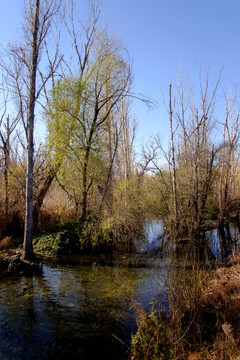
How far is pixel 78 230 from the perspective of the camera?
10.5m

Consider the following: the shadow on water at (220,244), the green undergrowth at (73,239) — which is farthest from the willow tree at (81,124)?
the shadow on water at (220,244)

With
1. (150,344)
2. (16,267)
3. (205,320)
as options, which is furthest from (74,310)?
(16,267)

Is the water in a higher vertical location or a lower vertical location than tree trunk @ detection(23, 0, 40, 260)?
lower

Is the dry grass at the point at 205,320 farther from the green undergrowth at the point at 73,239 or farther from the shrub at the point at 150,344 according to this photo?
the green undergrowth at the point at 73,239

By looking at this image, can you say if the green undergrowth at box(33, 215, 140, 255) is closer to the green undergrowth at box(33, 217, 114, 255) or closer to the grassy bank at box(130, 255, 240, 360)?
the green undergrowth at box(33, 217, 114, 255)

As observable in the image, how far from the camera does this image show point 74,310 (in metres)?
5.35

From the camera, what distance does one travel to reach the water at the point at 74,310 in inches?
160

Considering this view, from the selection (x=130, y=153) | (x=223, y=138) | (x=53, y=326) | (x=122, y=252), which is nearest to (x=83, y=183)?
(x=122, y=252)

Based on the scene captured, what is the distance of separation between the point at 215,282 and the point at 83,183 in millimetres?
7599

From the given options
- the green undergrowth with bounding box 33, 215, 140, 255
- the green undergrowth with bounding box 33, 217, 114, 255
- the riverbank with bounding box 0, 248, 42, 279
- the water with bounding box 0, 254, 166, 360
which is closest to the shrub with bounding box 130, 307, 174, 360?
the water with bounding box 0, 254, 166, 360

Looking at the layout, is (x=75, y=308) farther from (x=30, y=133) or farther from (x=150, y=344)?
(x=30, y=133)

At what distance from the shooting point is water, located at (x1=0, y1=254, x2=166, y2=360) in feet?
13.3

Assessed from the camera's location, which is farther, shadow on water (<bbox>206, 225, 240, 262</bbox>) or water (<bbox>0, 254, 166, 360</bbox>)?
shadow on water (<bbox>206, 225, 240, 262</bbox>)

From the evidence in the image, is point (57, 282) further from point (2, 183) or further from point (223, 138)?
point (223, 138)
